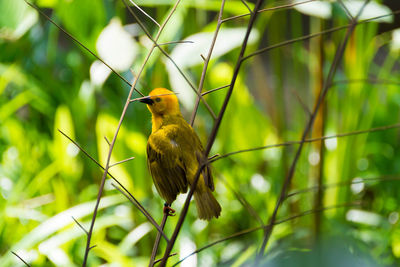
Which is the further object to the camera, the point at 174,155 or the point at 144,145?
the point at 144,145

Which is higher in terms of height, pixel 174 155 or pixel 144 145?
pixel 144 145

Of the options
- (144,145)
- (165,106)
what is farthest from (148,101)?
(144,145)

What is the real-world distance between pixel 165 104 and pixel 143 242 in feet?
3.23

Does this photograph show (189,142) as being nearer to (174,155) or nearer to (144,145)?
(174,155)

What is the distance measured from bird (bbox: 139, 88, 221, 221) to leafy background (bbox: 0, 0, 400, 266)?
0.63 m

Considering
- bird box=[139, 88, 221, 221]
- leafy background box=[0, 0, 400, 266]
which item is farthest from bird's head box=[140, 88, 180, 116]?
leafy background box=[0, 0, 400, 266]

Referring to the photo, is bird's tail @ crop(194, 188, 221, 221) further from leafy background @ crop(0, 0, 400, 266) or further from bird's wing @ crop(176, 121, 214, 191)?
leafy background @ crop(0, 0, 400, 266)

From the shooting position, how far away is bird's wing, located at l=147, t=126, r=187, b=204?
348mm

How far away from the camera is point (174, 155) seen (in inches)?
13.9

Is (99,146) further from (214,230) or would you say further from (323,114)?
(323,114)

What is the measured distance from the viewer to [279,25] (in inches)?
57.2

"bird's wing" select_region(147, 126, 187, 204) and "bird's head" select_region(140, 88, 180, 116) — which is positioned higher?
"bird's head" select_region(140, 88, 180, 116)

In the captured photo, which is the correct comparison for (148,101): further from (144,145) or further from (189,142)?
(144,145)

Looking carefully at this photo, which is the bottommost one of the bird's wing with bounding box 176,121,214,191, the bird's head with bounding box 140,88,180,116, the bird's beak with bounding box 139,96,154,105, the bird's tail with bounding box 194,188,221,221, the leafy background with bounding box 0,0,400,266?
the bird's tail with bounding box 194,188,221,221
